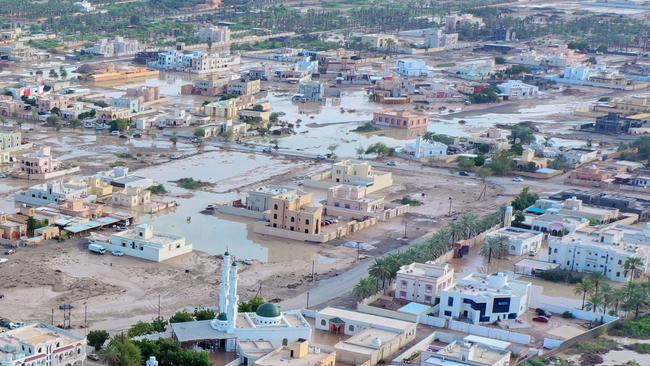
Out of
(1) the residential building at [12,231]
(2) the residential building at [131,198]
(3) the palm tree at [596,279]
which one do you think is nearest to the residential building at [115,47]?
(2) the residential building at [131,198]

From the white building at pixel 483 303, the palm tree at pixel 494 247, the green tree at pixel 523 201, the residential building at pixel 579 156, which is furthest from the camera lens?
the residential building at pixel 579 156

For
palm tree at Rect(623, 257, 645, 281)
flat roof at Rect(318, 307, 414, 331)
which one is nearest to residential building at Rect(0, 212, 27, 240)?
flat roof at Rect(318, 307, 414, 331)

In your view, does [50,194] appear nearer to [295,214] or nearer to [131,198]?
[131,198]

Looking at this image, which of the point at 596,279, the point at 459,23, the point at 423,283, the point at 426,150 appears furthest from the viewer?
the point at 459,23

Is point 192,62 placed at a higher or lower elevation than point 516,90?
lower

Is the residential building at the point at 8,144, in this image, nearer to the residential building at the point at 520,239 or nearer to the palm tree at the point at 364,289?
the residential building at the point at 520,239

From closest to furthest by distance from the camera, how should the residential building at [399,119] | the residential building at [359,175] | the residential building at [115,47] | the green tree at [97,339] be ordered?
the green tree at [97,339] → the residential building at [359,175] → the residential building at [399,119] → the residential building at [115,47]

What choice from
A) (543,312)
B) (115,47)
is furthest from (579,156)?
(115,47)

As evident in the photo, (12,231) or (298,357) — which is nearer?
(298,357)
